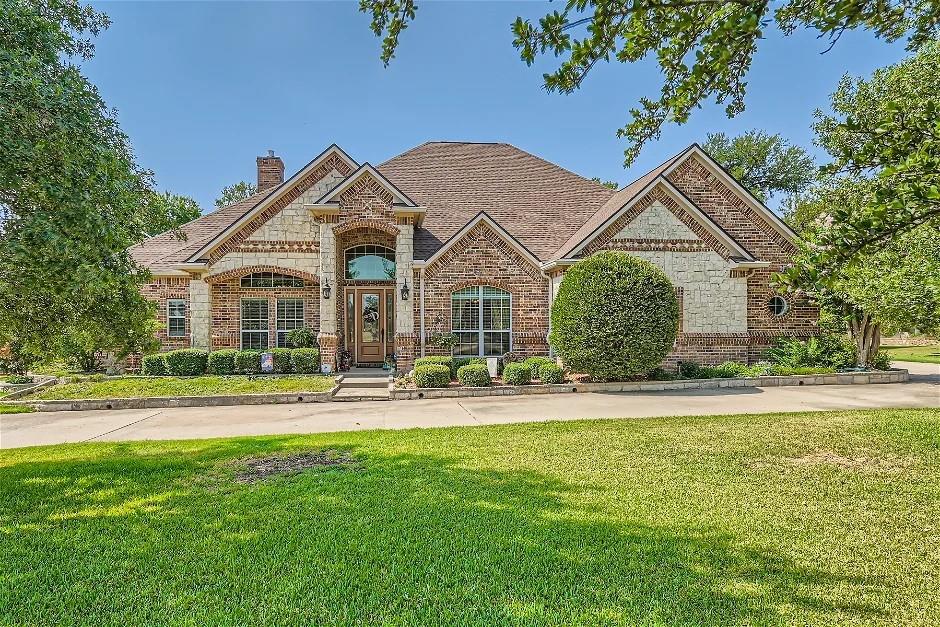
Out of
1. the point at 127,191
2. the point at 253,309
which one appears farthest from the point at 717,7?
the point at 253,309

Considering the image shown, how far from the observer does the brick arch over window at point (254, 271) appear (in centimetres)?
1584

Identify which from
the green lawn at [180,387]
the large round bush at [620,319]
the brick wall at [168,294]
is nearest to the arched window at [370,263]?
the green lawn at [180,387]

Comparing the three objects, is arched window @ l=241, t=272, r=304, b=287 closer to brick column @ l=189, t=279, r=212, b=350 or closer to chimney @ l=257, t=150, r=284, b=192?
brick column @ l=189, t=279, r=212, b=350

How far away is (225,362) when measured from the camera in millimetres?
14805

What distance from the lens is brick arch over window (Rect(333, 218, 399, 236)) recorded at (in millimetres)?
15352

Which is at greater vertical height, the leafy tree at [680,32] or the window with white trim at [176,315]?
the leafy tree at [680,32]

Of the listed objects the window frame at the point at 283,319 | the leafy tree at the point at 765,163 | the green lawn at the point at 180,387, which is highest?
the leafy tree at the point at 765,163

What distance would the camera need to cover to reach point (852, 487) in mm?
5145

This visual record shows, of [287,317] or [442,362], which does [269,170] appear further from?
[442,362]

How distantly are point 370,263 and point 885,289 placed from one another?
50.6 feet

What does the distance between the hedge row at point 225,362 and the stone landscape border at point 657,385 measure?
349 centimetres

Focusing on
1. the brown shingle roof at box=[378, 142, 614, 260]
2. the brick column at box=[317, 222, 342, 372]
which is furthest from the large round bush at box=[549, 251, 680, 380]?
the brick column at box=[317, 222, 342, 372]

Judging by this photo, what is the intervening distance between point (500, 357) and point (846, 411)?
9196 mm

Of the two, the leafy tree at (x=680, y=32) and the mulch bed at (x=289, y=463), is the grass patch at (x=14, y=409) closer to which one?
the mulch bed at (x=289, y=463)
